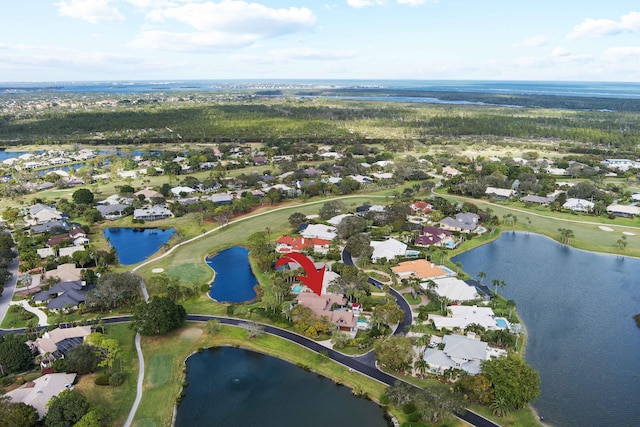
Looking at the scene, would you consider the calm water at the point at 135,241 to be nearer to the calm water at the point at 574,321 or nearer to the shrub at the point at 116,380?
the shrub at the point at 116,380

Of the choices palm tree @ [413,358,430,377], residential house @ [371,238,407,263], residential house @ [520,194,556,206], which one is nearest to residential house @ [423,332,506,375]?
palm tree @ [413,358,430,377]

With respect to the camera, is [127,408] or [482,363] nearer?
[127,408]

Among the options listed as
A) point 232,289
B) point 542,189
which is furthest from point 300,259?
point 542,189

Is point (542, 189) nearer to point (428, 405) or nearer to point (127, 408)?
point (428, 405)

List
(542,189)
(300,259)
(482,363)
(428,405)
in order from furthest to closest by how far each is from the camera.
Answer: (542,189) < (300,259) < (482,363) < (428,405)

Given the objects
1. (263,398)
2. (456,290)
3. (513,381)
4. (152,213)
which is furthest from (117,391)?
(152,213)

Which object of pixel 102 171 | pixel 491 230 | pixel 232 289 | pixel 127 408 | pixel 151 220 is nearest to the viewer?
pixel 127 408

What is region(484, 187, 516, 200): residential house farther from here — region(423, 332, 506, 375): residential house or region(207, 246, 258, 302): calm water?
region(423, 332, 506, 375): residential house
